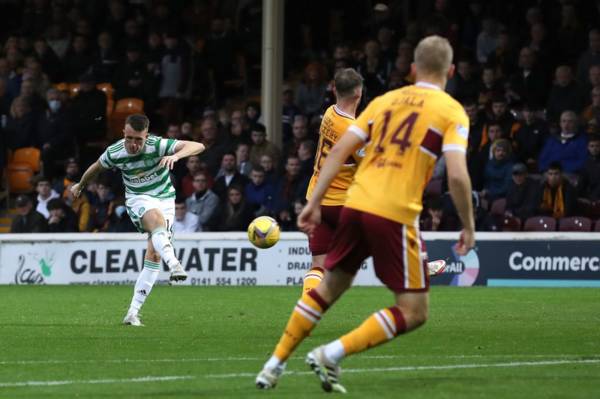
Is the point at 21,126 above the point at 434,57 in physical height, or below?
below

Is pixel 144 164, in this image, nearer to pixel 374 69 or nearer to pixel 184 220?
pixel 184 220

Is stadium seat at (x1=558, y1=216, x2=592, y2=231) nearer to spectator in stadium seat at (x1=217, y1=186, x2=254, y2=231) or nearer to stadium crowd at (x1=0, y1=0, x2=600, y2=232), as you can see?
stadium crowd at (x1=0, y1=0, x2=600, y2=232)

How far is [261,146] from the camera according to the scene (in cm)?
2264

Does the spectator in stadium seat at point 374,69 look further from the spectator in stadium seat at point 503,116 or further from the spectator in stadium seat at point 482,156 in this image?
the spectator in stadium seat at point 482,156

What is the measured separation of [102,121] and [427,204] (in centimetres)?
710

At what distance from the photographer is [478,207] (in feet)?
68.0

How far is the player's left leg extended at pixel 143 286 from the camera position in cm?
1309

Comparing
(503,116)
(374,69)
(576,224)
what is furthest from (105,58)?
(576,224)

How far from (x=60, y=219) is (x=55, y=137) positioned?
240 centimetres

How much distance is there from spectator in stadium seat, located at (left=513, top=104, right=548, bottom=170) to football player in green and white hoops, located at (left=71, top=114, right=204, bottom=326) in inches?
355

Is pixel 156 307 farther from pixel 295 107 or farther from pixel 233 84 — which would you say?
pixel 233 84

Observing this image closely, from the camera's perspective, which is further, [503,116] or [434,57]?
[503,116]

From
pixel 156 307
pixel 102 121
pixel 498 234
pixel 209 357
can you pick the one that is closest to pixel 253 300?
pixel 156 307

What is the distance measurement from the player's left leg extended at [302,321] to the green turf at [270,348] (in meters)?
0.13
